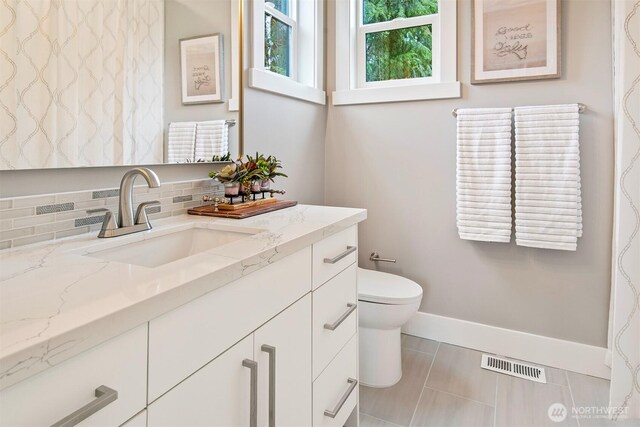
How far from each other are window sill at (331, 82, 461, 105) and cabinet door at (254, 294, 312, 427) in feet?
4.98

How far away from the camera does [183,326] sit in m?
0.69

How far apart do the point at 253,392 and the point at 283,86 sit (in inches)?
60.5

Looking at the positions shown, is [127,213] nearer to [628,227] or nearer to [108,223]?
[108,223]

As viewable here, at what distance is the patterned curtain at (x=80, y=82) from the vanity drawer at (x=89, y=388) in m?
0.65

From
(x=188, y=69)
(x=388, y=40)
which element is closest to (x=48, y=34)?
(x=188, y=69)

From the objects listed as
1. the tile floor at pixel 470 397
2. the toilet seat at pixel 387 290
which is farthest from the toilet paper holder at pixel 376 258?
the tile floor at pixel 470 397

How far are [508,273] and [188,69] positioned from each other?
1853 mm

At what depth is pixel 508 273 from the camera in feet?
6.93

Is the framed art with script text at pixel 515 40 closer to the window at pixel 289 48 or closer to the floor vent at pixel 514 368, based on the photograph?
the window at pixel 289 48

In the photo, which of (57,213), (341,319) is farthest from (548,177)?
(57,213)

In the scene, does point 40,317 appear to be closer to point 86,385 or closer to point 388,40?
point 86,385

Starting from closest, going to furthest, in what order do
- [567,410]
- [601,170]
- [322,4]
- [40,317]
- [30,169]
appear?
[40,317] < [30,169] < [567,410] < [601,170] < [322,4]

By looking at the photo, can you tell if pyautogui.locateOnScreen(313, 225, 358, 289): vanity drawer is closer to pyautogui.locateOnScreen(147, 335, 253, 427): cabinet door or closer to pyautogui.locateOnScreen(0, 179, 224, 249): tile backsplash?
pyautogui.locateOnScreen(147, 335, 253, 427): cabinet door

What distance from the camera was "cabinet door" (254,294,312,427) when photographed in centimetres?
91
